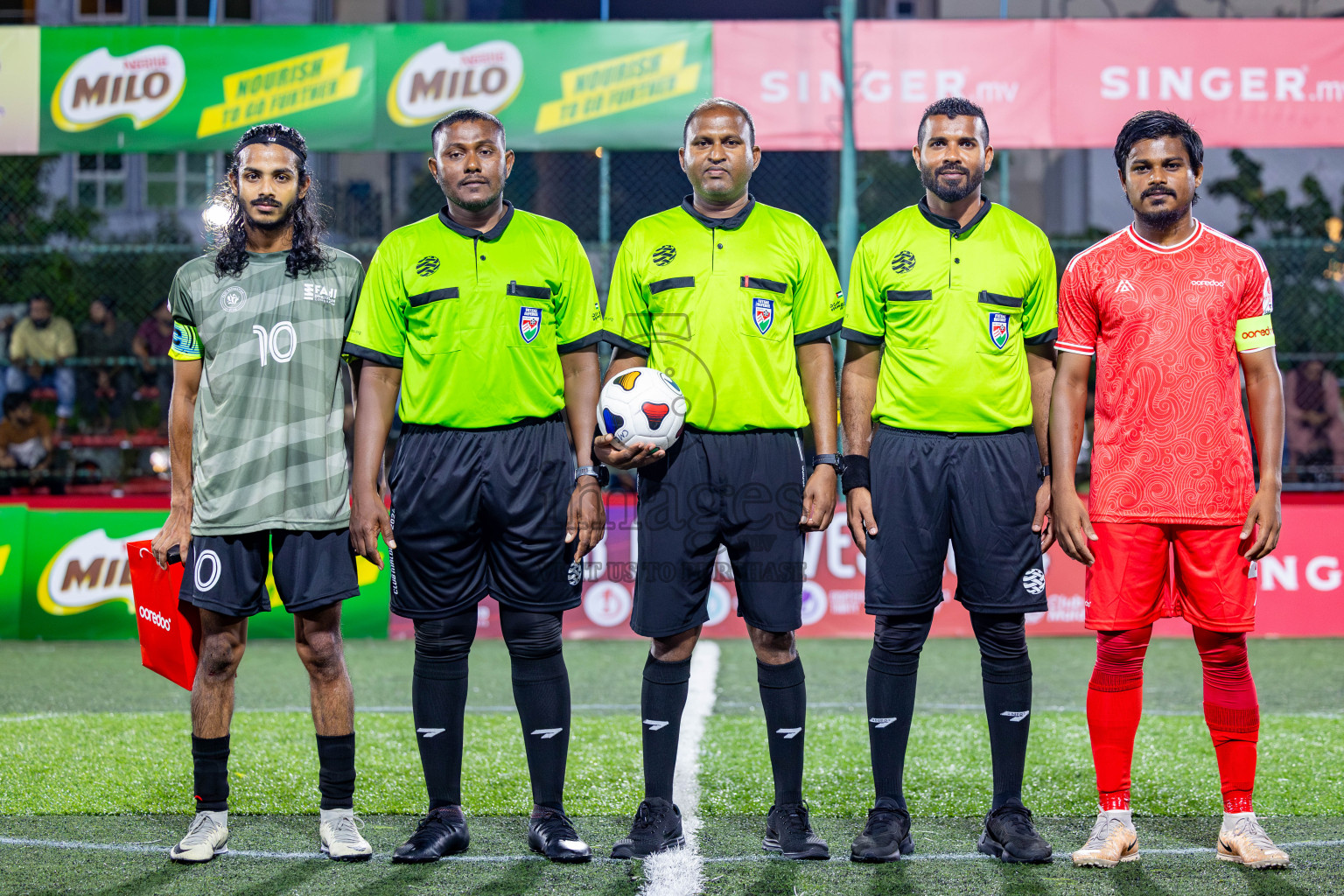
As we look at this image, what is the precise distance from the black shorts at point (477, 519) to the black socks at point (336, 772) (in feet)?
1.59

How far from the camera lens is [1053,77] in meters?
9.84


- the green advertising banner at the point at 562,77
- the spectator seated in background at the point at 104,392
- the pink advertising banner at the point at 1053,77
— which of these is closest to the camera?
the pink advertising banner at the point at 1053,77

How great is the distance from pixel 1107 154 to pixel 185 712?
12.1 m

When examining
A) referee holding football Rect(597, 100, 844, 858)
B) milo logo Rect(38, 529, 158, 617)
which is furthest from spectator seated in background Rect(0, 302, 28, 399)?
referee holding football Rect(597, 100, 844, 858)

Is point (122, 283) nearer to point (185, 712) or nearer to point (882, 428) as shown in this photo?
point (185, 712)

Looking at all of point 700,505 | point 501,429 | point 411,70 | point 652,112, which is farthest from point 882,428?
point 411,70

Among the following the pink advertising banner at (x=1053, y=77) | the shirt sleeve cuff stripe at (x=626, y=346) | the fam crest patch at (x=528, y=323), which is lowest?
the shirt sleeve cuff stripe at (x=626, y=346)

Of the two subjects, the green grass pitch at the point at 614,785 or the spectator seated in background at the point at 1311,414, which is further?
the spectator seated in background at the point at 1311,414

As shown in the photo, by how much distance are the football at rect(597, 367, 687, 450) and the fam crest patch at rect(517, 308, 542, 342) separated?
33 centimetres

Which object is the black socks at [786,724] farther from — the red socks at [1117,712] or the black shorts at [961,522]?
the red socks at [1117,712]

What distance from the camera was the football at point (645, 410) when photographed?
12.2 feet

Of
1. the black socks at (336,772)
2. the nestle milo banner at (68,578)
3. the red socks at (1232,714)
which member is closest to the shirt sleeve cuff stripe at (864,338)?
the red socks at (1232,714)

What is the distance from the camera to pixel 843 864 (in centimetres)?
374

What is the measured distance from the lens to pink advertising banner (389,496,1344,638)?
8.77 m
